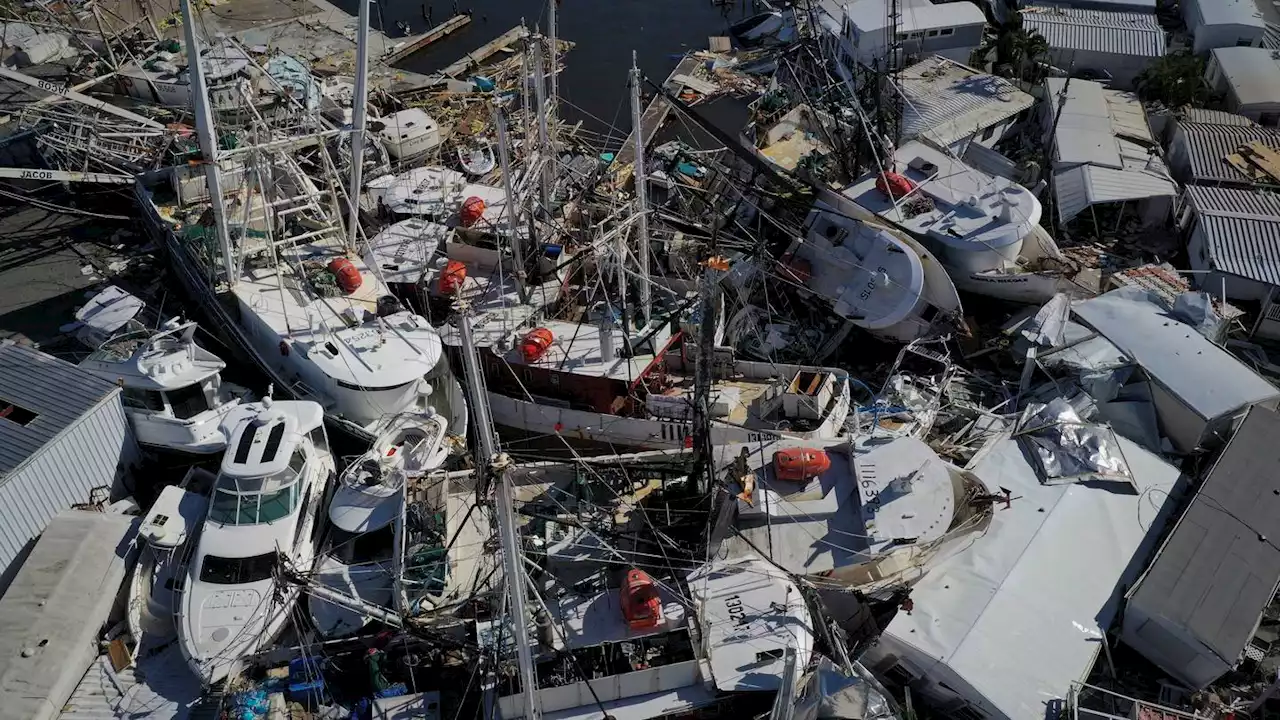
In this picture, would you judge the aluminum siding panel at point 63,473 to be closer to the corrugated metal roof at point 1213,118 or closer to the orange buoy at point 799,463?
the orange buoy at point 799,463

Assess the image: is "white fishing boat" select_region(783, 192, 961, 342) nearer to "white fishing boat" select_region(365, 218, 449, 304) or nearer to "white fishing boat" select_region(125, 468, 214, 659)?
"white fishing boat" select_region(365, 218, 449, 304)

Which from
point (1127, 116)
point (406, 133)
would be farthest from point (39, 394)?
point (1127, 116)

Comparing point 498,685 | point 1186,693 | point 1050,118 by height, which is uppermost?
point 1050,118

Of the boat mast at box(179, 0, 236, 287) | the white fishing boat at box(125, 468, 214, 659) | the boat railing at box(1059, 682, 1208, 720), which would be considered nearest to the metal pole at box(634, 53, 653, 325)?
the boat mast at box(179, 0, 236, 287)

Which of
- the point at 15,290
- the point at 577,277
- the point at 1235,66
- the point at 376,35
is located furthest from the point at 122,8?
the point at 1235,66

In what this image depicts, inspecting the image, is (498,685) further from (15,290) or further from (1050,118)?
(1050,118)

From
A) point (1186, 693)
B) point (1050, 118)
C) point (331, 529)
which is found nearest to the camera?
point (1186, 693)
